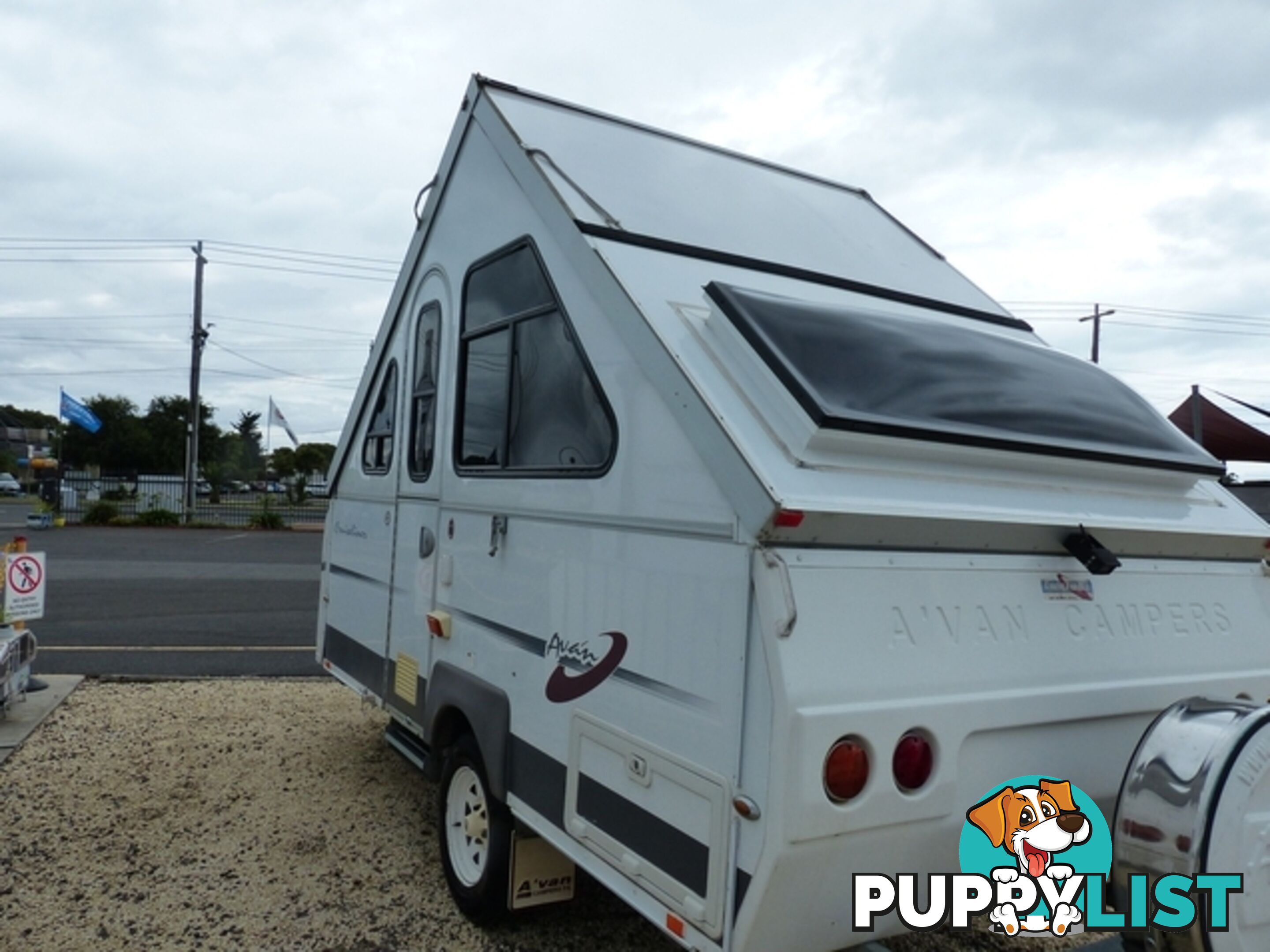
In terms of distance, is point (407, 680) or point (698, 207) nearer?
point (698, 207)

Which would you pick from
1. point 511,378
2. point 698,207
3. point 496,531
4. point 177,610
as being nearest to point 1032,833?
point 496,531

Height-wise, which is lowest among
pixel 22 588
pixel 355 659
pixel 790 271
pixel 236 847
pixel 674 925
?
pixel 236 847

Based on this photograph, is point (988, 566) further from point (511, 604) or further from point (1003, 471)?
point (511, 604)

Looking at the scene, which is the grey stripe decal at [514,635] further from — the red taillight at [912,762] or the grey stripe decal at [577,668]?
the red taillight at [912,762]

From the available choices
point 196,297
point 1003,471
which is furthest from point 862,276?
point 196,297

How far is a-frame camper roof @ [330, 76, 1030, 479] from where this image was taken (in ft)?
11.0

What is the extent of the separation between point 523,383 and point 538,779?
1364 mm

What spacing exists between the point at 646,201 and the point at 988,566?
70.3 inches

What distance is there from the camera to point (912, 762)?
226cm

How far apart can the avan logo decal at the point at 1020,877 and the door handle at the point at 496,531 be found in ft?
5.67

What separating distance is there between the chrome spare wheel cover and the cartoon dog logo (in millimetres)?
131

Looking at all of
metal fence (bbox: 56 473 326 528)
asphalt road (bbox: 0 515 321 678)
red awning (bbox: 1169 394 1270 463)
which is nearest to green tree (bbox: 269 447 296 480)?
metal fence (bbox: 56 473 326 528)

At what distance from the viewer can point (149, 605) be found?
10961 mm

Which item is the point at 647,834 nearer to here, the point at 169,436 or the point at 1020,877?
the point at 1020,877
